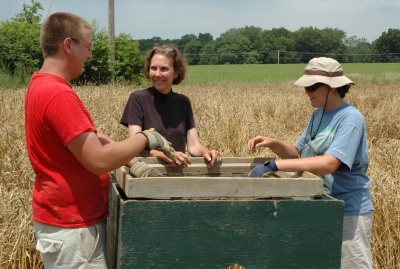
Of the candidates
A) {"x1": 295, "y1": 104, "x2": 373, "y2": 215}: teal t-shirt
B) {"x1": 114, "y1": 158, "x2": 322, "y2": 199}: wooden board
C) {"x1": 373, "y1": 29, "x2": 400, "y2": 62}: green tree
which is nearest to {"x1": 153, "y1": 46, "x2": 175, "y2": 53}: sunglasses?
{"x1": 295, "y1": 104, "x2": 373, "y2": 215}: teal t-shirt

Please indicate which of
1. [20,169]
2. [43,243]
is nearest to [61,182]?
[43,243]

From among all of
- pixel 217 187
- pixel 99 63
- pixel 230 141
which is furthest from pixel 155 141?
pixel 99 63

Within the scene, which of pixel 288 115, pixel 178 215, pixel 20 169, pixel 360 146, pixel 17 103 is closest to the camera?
pixel 178 215

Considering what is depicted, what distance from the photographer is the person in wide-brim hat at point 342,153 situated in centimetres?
253

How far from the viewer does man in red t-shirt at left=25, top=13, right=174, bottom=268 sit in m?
2.10

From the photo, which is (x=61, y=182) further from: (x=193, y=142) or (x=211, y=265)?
(x=193, y=142)

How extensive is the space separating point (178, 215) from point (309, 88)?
3.15 ft

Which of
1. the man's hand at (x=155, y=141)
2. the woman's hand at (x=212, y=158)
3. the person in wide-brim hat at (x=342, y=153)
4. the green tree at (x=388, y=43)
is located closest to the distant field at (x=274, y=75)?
the woman's hand at (x=212, y=158)

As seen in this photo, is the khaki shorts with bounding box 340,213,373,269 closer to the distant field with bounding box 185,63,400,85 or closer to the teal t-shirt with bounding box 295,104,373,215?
the teal t-shirt with bounding box 295,104,373,215

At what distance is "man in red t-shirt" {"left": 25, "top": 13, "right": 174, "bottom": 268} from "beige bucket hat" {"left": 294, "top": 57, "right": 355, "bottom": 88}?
0.81m

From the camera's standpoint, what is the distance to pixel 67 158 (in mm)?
2178

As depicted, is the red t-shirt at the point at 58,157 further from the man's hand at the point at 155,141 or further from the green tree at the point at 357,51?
the green tree at the point at 357,51

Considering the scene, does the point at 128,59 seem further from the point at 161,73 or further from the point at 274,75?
the point at 274,75

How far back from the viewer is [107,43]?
20016 mm
